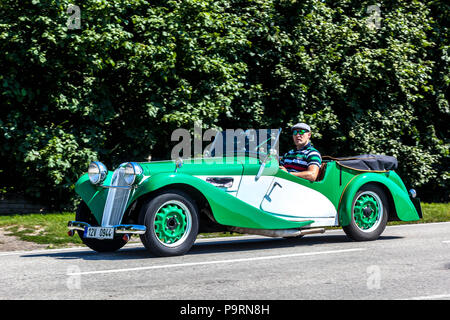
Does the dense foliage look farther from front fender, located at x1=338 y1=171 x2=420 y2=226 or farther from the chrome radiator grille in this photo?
front fender, located at x1=338 y1=171 x2=420 y2=226

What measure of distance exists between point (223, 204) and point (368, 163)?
103 inches

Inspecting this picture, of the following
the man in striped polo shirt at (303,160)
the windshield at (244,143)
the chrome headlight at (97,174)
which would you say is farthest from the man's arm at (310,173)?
the chrome headlight at (97,174)

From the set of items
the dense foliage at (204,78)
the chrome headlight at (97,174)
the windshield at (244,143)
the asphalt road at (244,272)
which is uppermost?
the dense foliage at (204,78)

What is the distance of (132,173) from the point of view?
7176mm

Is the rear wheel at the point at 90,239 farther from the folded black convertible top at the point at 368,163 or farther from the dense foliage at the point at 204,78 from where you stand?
the dense foliage at the point at 204,78

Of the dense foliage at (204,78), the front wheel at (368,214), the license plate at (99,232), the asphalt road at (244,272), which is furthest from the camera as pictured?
the dense foliage at (204,78)

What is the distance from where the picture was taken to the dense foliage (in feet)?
39.1

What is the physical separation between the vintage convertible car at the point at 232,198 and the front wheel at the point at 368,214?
14 millimetres

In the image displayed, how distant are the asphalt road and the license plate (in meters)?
0.30

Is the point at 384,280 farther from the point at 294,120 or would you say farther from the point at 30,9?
the point at 294,120

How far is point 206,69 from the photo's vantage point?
13008mm

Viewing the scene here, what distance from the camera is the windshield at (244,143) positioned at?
8117 millimetres
